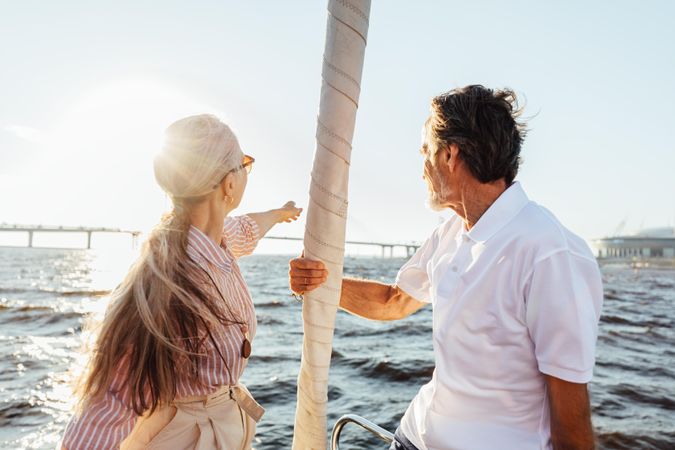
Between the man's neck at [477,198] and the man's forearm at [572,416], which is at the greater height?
the man's neck at [477,198]

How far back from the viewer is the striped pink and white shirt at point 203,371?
1436mm

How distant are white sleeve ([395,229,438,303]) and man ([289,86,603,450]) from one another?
39 cm

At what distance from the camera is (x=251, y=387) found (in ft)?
26.7

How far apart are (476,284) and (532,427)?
0.55 metres

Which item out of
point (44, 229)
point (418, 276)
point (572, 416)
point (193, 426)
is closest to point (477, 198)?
point (418, 276)

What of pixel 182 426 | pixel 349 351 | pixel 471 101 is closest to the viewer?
pixel 182 426

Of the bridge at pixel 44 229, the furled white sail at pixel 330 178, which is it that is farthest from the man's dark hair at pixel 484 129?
the bridge at pixel 44 229

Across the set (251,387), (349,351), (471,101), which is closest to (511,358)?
(471,101)

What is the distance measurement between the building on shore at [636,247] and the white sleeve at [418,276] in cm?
10518

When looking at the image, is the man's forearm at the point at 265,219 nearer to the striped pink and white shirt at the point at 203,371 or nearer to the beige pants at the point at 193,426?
the striped pink and white shirt at the point at 203,371

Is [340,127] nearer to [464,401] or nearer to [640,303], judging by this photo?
[464,401]

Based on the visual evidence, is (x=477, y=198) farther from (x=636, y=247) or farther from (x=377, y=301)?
(x=636, y=247)

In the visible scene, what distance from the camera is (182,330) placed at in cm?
160

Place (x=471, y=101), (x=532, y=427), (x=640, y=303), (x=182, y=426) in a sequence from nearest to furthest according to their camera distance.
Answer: (x=182, y=426) < (x=532, y=427) < (x=471, y=101) < (x=640, y=303)
